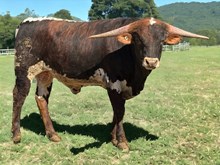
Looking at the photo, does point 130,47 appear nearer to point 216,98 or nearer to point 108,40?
point 108,40

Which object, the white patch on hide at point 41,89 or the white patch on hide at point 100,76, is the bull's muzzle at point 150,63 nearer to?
the white patch on hide at point 100,76

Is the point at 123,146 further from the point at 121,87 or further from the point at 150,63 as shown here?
the point at 150,63

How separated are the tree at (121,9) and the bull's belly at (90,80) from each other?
10411 cm

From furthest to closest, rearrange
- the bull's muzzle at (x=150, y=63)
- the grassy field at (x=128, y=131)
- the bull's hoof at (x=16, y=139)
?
the bull's hoof at (x=16, y=139)
the grassy field at (x=128, y=131)
the bull's muzzle at (x=150, y=63)

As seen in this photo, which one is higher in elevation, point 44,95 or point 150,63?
point 150,63

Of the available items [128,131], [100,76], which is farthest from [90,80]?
[128,131]

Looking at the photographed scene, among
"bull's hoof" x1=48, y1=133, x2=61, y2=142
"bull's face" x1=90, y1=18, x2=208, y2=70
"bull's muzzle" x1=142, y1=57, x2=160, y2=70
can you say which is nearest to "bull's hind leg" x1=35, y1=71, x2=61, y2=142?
"bull's hoof" x1=48, y1=133, x2=61, y2=142

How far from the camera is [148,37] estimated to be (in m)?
5.04

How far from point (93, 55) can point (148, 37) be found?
3.95ft

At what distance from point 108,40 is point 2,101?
541 centimetres

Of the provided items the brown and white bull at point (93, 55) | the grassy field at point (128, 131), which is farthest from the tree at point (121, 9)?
the brown and white bull at point (93, 55)

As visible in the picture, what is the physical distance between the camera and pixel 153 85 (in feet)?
43.1

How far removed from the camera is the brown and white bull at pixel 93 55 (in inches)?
204

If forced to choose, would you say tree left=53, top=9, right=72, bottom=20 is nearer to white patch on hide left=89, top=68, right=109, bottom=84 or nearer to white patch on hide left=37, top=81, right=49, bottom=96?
white patch on hide left=37, top=81, right=49, bottom=96
